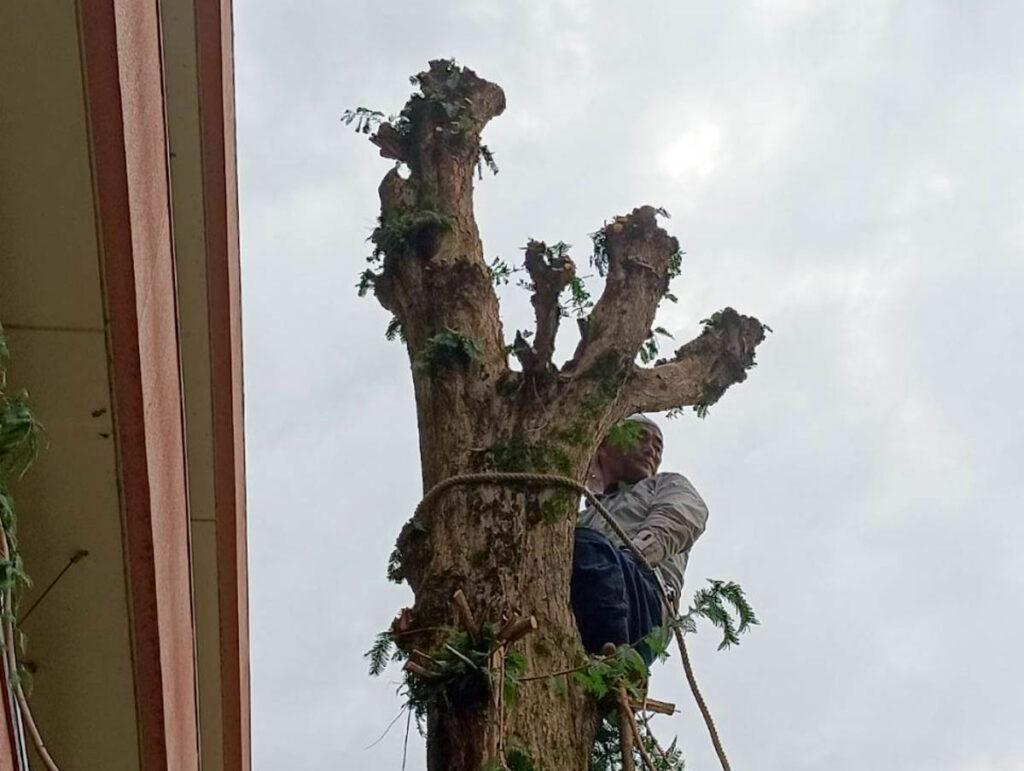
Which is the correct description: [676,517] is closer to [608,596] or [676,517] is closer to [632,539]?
[632,539]

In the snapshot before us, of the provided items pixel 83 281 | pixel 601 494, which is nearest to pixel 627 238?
pixel 601 494

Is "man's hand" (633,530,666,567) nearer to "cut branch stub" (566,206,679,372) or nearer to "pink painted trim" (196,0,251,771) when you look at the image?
"cut branch stub" (566,206,679,372)

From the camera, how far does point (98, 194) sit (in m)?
2.68

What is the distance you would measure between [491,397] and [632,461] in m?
1.30

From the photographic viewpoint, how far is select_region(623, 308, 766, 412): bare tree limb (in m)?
4.68

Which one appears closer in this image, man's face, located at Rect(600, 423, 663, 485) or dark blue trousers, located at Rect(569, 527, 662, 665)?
dark blue trousers, located at Rect(569, 527, 662, 665)

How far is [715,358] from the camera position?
484 cm

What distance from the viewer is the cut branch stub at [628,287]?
168 inches

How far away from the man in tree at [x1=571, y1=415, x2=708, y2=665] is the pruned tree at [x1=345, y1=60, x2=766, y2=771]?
19 cm

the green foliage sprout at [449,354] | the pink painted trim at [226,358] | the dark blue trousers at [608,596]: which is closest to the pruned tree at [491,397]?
the green foliage sprout at [449,354]

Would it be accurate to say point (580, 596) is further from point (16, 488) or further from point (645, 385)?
point (16, 488)

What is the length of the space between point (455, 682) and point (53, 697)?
1.06m

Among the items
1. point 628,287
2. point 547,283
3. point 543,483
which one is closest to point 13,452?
point 543,483

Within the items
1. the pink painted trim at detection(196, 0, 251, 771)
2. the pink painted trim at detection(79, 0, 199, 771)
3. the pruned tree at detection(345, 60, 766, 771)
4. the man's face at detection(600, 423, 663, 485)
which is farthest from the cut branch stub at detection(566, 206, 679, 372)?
the pink painted trim at detection(79, 0, 199, 771)
